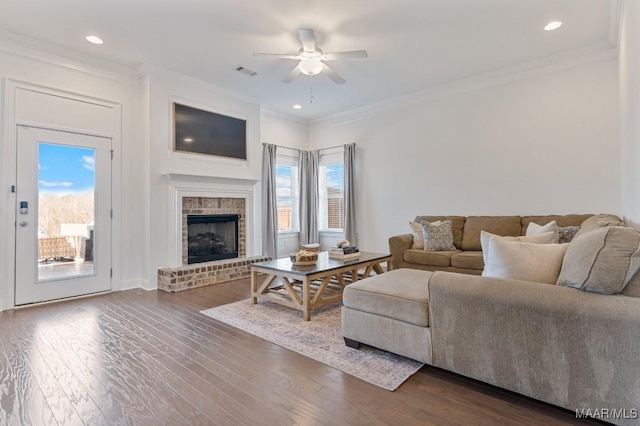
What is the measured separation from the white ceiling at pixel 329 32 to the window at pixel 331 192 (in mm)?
2169

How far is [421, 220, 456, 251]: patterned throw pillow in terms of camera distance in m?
4.43

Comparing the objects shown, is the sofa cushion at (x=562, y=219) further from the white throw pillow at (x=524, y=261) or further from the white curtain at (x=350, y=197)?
the white curtain at (x=350, y=197)

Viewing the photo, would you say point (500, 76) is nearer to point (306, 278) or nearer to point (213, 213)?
point (306, 278)

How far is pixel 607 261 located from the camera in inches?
61.0

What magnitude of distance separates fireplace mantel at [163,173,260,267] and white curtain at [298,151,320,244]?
119 centimetres

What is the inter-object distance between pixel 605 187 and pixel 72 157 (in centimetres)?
662

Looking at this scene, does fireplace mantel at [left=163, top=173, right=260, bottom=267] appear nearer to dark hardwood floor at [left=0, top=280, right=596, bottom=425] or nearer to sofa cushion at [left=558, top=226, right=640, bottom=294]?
dark hardwood floor at [left=0, top=280, right=596, bottom=425]

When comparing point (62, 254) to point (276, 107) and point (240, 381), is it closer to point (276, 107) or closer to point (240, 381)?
point (240, 381)

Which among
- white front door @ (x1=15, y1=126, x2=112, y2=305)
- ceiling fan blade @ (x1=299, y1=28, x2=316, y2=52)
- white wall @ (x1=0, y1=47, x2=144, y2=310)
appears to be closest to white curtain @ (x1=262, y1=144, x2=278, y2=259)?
white wall @ (x1=0, y1=47, x2=144, y2=310)

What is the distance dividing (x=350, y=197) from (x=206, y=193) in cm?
267

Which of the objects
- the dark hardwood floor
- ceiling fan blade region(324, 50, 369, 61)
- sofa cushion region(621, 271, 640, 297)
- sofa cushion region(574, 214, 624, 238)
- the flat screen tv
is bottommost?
the dark hardwood floor

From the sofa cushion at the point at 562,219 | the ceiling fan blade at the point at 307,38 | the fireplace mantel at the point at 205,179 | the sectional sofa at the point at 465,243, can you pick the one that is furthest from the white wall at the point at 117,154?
the sofa cushion at the point at 562,219

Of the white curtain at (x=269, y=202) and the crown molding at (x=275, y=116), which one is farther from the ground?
the crown molding at (x=275, y=116)

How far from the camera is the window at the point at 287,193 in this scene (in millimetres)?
6719
